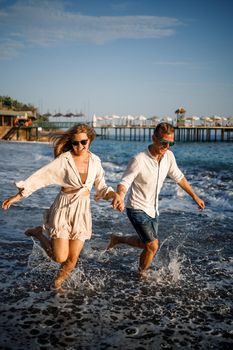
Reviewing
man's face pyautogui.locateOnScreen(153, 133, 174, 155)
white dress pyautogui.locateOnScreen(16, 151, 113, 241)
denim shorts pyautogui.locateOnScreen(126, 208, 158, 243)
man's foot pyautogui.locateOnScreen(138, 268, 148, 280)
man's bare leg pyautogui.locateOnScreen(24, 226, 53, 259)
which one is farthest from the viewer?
man's foot pyautogui.locateOnScreen(138, 268, 148, 280)

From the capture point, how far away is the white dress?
13.0 ft

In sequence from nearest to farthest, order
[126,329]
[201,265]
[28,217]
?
[126,329], [201,265], [28,217]

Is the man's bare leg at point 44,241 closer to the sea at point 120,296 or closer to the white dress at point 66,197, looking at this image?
the white dress at point 66,197

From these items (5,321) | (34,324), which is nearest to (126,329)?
(34,324)

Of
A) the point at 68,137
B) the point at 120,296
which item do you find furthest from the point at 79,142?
the point at 120,296

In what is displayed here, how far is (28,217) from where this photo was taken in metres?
7.74

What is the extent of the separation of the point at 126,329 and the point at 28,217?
4878 millimetres

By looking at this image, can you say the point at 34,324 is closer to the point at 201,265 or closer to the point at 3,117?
the point at 201,265

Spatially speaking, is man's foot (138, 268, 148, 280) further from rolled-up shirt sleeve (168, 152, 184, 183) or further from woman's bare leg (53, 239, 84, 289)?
rolled-up shirt sleeve (168, 152, 184, 183)

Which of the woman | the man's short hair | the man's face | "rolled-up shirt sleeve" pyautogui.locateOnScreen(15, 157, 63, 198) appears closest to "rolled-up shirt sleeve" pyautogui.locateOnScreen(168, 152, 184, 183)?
the man's face

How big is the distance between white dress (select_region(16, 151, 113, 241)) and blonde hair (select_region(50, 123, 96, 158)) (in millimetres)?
114

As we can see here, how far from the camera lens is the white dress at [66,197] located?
13.0ft

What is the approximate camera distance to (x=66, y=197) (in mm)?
Result: 3998

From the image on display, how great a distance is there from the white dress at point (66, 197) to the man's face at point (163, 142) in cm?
88
